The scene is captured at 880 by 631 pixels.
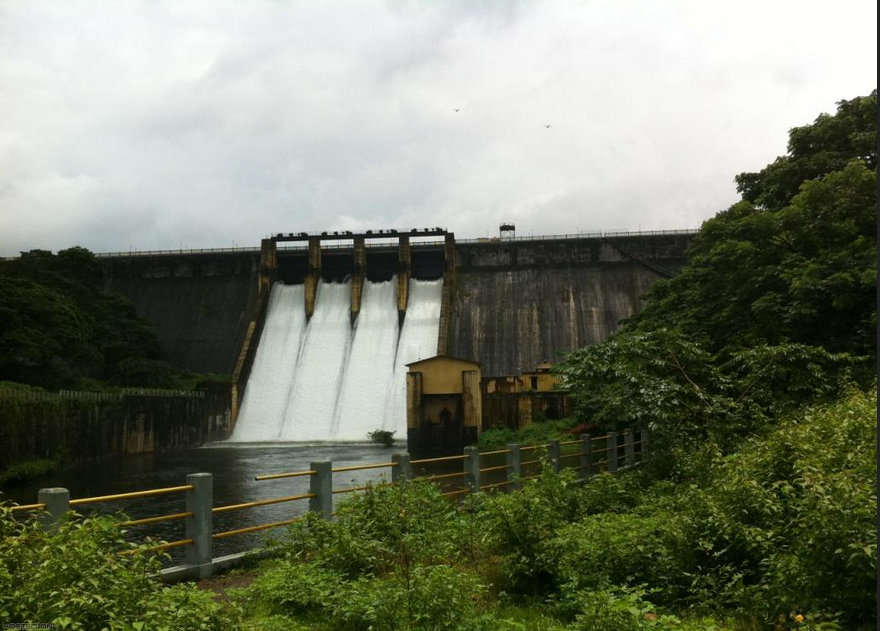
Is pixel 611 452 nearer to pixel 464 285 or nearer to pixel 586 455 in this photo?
pixel 586 455

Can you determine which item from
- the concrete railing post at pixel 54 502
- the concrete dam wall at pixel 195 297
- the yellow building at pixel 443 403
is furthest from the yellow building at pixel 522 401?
the concrete railing post at pixel 54 502

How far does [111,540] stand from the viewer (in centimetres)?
554

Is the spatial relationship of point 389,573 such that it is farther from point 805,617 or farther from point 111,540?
point 805,617

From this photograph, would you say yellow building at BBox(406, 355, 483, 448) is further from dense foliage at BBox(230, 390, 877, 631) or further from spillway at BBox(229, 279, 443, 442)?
dense foliage at BBox(230, 390, 877, 631)

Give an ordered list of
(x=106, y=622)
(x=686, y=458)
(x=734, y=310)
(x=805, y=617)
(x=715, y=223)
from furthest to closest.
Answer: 1. (x=715, y=223)
2. (x=734, y=310)
3. (x=686, y=458)
4. (x=805, y=617)
5. (x=106, y=622)

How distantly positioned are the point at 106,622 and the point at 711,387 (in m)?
11.6

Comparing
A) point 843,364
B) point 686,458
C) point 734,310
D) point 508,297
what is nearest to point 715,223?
point 734,310

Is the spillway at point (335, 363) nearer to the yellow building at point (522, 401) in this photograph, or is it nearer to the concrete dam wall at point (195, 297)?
the concrete dam wall at point (195, 297)

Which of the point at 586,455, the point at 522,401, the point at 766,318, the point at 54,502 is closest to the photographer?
the point at 54,502

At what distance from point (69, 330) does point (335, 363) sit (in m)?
16.0

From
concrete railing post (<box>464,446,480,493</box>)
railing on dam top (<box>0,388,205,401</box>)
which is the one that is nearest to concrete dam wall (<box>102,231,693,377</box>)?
railing on dam top (<box>0,388,205,401</box>)

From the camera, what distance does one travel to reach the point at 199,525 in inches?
315

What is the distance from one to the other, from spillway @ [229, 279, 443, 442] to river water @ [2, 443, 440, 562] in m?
3.21

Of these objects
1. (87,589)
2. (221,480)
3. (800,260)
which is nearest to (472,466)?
(87,589)
